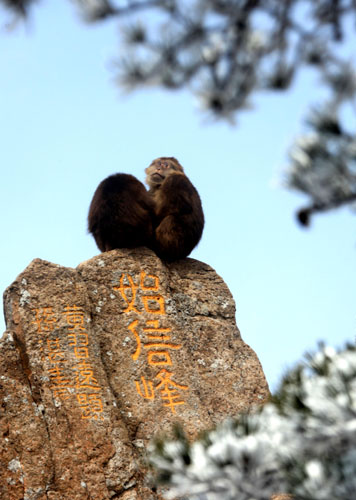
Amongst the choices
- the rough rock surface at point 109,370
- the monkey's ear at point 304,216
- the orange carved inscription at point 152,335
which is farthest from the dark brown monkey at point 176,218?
the monkey's ear at point 304,216

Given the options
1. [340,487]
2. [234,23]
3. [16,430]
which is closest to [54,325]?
[16,430]

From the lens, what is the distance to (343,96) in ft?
8.38

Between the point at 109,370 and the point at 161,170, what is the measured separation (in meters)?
2.12

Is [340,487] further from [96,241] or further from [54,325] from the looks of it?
[96,241]

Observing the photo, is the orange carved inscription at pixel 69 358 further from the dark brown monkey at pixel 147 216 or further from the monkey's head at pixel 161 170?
the monkey's head at pixel 161 170

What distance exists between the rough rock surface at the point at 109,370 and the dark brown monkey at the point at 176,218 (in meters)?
0.17

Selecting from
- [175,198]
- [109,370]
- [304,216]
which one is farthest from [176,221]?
[304,216]

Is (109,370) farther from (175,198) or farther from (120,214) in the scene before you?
(175,198)

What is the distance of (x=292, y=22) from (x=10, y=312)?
3.05 meters

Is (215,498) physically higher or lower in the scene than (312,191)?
lower

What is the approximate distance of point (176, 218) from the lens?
5.73 metres

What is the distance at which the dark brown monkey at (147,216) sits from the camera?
5.55 meters

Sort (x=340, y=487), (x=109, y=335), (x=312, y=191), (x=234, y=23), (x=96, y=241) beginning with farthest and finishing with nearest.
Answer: (x=96, y=241), (x=109, y=335), (x=234, y=23), (x=312, y=191), (x=340, y=487)

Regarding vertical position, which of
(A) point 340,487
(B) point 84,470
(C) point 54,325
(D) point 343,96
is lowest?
(A) point 340,487
